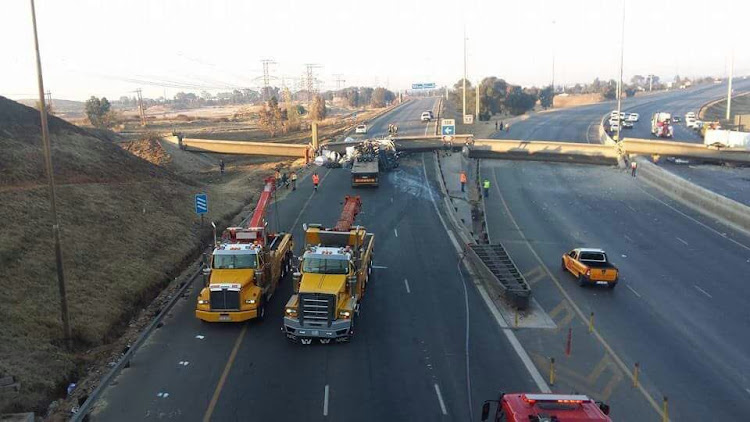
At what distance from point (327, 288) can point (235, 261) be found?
3983mm

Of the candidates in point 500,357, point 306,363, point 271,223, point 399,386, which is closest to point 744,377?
point 500,357

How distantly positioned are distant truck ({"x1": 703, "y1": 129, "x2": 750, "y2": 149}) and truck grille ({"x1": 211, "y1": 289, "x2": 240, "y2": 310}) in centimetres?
5558

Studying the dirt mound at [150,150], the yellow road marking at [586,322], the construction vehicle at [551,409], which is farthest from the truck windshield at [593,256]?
A: the dirt mound at [150,150]

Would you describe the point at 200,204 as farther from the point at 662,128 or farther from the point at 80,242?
the point at 662,128

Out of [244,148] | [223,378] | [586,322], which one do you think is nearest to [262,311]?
[223,378]

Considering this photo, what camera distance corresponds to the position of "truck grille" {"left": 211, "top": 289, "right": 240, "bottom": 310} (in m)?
19.4

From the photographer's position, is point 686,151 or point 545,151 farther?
point 545,151

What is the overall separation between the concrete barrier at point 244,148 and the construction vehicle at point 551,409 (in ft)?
200

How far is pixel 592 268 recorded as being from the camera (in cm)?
2531

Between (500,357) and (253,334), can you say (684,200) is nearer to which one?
(500,357)

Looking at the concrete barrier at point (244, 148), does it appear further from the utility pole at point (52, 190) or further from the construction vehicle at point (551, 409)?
the construction vehicle at point (551, 409)

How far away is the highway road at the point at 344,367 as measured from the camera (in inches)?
580

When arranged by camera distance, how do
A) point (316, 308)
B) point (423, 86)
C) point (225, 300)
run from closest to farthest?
point (316, 308) < point (225, 300) < point (423, 86)

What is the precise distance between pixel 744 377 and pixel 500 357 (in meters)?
Answer: 6.72
